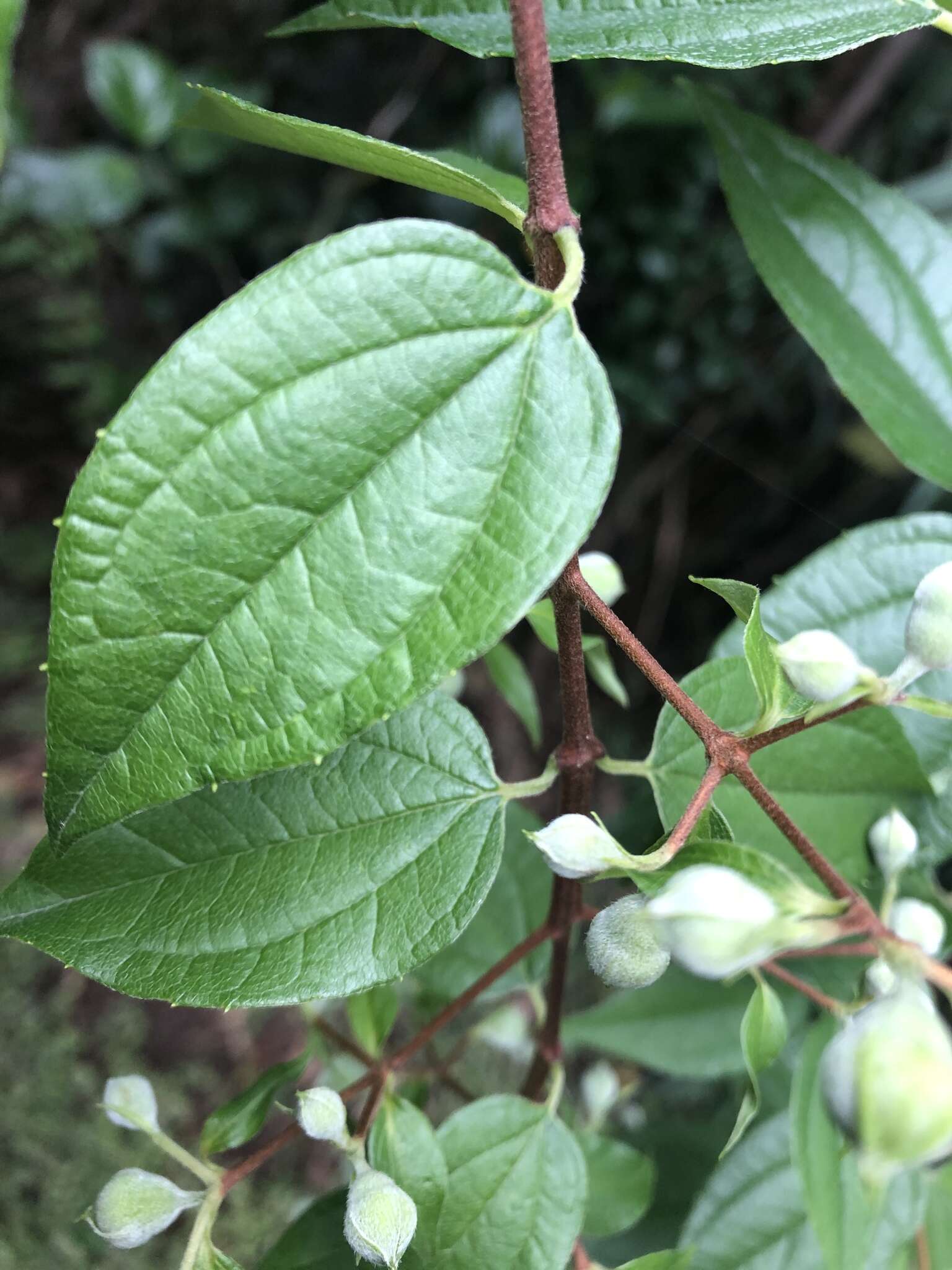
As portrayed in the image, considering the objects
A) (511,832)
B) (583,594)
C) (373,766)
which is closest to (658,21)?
(583,594)

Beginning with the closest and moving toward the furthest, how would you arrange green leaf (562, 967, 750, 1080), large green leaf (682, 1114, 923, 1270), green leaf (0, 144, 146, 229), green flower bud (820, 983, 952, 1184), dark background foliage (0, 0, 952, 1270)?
green flower bud (820, 983, 952, 1184) < large green leaf (682, 1114, 923, 1270) < green leaf (562, 967, 750, 1080) < dark background foliage (0, 0, 952, 1270) < green leaf (0, 144, 146, 229)

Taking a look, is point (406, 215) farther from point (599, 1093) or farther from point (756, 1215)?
point (756, 1215)

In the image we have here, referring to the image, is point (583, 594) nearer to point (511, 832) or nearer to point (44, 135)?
point (511, 832)

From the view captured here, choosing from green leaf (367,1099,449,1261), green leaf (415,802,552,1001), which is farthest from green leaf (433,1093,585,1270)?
green leaf (415,802,552,1001)

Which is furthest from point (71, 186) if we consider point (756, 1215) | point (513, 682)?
point (756, 1215)

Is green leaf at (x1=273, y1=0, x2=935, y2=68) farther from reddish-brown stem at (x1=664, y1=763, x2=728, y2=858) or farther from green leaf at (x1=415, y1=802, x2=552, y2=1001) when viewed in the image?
green leaf at (x1=415, y1=802, x2=552, y2=1001)

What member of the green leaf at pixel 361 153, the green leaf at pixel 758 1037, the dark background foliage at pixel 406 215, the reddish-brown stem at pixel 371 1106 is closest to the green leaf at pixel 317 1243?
the reddish-brown stem at pixel 371 1106
